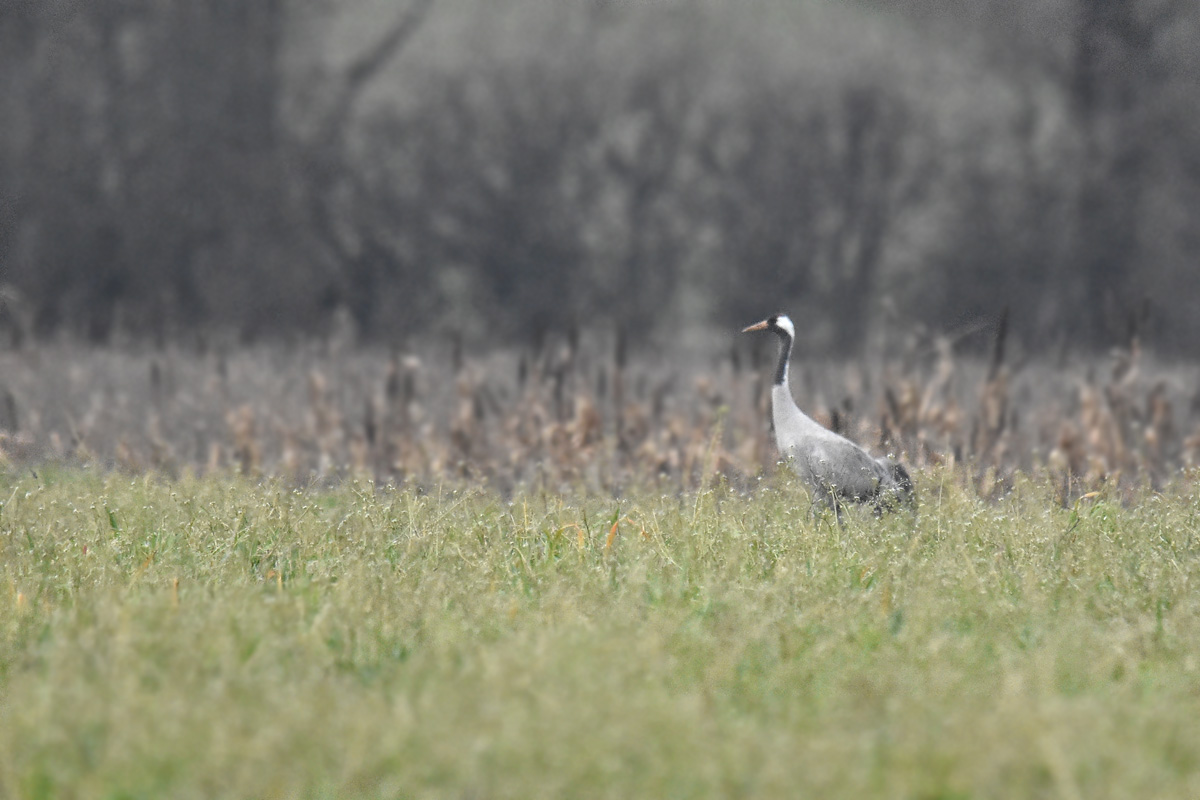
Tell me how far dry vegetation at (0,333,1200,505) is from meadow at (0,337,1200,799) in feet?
0.10

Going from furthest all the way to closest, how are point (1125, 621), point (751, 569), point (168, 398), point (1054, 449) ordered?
point (168, 398) → point (1054, 449) → point (751, 569) → point (1125, 621)

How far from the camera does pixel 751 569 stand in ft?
17.7

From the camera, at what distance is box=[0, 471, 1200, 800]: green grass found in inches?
120

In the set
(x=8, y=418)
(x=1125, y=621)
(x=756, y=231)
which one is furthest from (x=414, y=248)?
→ (x=1125, y=621)

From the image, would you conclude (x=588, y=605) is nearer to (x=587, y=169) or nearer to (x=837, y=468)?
(x=837, y=468)

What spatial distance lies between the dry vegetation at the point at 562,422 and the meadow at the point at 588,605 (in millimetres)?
30

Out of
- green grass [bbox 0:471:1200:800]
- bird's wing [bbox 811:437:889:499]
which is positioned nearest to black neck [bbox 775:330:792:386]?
bird's wing [bbox 811:437:889:499]

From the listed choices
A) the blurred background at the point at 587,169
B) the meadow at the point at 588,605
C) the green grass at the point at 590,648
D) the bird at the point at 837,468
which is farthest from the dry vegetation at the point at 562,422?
the blurred background at the point at 587,169

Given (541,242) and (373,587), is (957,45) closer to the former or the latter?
(541,242)

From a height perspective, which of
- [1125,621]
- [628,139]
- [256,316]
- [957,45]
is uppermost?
[957,45]

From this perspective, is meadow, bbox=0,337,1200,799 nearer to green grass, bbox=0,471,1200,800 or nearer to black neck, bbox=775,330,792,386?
green grass, bbox=0,471,1200,800

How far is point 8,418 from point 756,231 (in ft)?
30.5

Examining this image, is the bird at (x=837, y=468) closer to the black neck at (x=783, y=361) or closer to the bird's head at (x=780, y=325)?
the black neck at (x=783, y=361)

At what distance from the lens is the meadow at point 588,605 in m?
3.08
